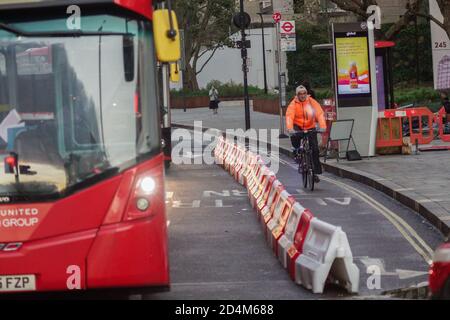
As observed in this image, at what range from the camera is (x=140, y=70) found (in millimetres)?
7691

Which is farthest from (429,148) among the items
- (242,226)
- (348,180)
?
(242,226)

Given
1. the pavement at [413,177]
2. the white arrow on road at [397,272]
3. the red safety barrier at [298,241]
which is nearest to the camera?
the red safety barrier at [298,241]

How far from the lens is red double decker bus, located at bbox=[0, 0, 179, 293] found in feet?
24.2

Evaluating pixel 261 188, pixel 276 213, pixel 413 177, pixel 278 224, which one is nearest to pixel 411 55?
pixel 413 177

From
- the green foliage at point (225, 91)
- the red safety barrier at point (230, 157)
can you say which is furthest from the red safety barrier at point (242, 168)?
the green foliage at point (225, 91)

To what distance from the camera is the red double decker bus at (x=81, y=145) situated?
7391 millimetres

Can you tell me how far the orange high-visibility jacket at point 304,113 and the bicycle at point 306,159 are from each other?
155 millimetres

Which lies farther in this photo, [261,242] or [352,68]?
[352,68]

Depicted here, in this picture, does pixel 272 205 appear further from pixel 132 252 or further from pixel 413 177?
Answer: pixel 413 177

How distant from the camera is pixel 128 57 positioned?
25.1 ft

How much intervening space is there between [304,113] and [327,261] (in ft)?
29.7

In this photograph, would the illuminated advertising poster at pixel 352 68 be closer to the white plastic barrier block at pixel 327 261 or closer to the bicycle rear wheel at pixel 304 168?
the bicycle rear wheel at pixel 304 168

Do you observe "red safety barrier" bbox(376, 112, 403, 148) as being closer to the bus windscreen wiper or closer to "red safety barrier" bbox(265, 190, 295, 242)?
"red safety barrier" bbox(265, 190, 295, 242)

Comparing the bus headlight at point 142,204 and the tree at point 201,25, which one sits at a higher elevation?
the tree at point 201,25
